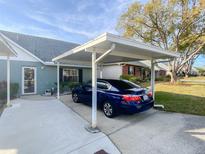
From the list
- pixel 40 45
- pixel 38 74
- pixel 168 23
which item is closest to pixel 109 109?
pixel 38 74

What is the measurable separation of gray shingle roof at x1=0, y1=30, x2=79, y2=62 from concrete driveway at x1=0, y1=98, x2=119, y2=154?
26.9 feet

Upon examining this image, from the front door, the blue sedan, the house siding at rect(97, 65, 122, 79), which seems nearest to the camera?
the blue sedan

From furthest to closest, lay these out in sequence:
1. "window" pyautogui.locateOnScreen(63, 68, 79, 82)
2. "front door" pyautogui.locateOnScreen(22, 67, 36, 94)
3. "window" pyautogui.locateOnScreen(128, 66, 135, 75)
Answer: "window" pyautogui.locateOnScreen(128, 66, 135, 75), "window" pyautogui.locateOnScreen(63, 68, 79, 82), "front door" pyautogui.locateOnScreen(22, 67, 36, 94)

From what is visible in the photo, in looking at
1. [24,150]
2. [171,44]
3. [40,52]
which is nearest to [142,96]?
[24,150]

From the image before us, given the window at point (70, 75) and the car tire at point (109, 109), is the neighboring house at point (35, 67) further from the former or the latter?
Answer: the car tire at point (109, 109)

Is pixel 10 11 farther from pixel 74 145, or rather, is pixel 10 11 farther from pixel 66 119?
pixel 74 145

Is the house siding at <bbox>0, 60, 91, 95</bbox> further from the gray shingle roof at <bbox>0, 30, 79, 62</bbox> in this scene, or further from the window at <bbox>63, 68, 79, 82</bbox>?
the window at <bbox>63, 68, 79, 82</bbox>

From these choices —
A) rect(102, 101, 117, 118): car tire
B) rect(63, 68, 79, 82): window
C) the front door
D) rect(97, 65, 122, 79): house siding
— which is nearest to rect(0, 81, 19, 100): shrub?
the front door

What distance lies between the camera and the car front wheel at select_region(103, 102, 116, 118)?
621cm

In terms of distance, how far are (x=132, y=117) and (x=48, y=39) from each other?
14.5 m

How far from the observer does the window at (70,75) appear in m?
15.1

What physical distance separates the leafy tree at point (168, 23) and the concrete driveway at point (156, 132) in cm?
1292

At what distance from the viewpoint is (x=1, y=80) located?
1106cm

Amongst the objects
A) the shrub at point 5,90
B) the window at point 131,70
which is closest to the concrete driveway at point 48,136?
the shrub at point 5,90
